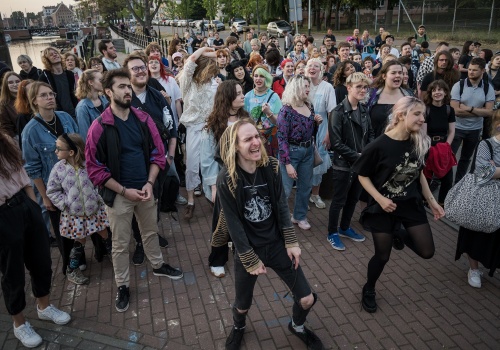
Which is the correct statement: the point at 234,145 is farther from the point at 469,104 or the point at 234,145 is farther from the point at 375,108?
the point at 469,104

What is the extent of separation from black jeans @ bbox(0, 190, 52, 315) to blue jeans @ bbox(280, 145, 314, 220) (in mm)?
2864

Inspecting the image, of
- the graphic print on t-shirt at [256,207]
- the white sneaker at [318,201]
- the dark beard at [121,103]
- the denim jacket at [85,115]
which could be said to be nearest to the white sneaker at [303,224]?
the white sneaker at [318,201]

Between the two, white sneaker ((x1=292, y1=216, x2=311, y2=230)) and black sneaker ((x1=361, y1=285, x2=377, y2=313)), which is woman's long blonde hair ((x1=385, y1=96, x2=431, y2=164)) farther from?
white sneaker ((x1=292, y1=216, x2=311, y2=230))

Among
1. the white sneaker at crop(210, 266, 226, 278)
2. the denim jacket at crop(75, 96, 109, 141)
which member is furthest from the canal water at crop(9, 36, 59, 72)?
the white sneaker at crop(210, 266, 226, 278)

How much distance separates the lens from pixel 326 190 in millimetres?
6273

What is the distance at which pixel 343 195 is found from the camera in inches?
187

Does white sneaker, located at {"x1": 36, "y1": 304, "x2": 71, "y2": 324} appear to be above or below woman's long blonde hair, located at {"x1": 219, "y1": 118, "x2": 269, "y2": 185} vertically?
below

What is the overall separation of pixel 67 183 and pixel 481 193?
4.30 meters

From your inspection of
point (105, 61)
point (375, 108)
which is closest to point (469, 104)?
point (375, 108)

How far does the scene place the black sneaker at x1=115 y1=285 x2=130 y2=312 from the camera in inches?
149

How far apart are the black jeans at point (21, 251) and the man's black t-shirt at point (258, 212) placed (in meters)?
1.92

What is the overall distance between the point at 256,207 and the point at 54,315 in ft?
7.67

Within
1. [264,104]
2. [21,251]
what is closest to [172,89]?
[264,104]

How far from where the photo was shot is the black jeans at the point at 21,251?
3.13 meters
